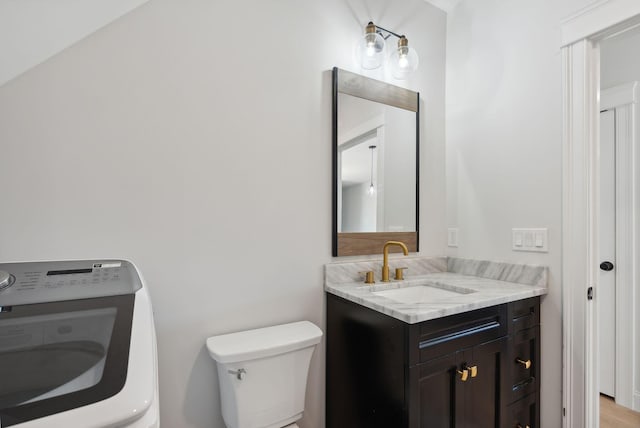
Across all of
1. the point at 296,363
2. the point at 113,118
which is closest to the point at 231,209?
the point at 113,118

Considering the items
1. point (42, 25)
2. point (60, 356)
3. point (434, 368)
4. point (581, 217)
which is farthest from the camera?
point (581, 217)

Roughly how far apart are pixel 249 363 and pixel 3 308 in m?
0.79

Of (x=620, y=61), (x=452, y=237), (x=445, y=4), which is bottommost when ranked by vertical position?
(x=452, y=237)

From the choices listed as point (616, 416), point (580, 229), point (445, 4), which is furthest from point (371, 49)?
point (616, 416)

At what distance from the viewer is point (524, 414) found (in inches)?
59.1

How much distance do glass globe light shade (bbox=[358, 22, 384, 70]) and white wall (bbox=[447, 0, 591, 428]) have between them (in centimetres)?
62

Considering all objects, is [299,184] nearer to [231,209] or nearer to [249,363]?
[231,209]

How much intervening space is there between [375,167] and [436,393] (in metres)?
1.11

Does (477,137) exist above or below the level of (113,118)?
above

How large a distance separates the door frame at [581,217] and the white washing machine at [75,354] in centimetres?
173

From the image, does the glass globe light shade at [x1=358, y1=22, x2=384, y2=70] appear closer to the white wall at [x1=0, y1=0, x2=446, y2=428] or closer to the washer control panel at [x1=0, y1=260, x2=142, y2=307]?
the white wall at [x1=0, y1=0, x2=446, y2=428]

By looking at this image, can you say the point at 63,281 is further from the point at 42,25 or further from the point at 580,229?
the point at 580,229

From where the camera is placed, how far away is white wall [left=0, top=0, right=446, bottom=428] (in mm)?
1076

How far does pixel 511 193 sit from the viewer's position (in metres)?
1.72
